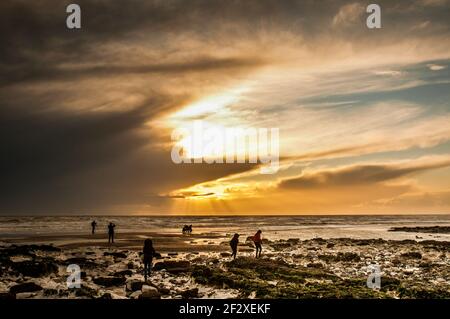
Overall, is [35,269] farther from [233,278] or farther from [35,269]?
[233,278]

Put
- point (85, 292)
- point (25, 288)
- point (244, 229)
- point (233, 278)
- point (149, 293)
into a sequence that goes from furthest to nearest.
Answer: point (244, 229)
point (233, 278)
point (25, 288)
point (85, 292)
point (149, 293)

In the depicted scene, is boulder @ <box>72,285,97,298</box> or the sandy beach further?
the sandy beach

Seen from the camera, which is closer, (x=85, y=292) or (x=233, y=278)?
(x=85, y=292)

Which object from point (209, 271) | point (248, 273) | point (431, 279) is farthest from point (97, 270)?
point (431, 279)

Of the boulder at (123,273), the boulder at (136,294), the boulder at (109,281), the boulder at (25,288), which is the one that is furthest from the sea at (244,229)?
the boulder at (25,288)

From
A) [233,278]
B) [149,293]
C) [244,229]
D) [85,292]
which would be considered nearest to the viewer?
[149,293]


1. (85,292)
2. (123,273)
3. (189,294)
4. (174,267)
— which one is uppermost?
(85,292)

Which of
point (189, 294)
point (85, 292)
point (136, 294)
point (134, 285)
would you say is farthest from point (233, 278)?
point (85, 292)

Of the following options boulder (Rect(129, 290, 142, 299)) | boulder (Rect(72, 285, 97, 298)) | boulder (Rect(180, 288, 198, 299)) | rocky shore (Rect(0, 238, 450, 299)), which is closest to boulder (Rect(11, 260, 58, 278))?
rocky shore (Rect(0, 238, 450, 299))

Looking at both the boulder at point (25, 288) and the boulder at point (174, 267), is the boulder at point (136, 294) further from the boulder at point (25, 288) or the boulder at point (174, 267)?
the boulder at point (174, 267)

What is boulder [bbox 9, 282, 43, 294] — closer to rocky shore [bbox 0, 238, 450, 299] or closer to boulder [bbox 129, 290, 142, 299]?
rocky shore [bbox 0, 238, 450, 299]

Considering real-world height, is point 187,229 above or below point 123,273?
below
